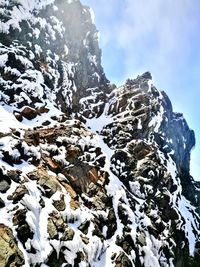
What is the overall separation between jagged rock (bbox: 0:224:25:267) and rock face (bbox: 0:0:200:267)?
12 cm

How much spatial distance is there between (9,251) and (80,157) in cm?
2778

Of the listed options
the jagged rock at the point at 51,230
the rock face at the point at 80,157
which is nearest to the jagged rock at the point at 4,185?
the rock face at the point at 80,157

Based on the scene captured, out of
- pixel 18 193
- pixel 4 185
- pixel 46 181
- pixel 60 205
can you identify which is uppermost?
pixel 46 181

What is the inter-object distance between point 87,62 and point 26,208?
8245 cm

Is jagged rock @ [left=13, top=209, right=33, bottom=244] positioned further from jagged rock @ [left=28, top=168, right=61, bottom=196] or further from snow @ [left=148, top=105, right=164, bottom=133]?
snow @ [left=148, top=105, right=164, bottom=133]

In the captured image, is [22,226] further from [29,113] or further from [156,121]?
[156,121]

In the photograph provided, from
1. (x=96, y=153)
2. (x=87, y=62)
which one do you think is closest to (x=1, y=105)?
(x=96, y=153)

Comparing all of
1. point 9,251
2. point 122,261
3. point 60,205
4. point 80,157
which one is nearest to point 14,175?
point 60,205

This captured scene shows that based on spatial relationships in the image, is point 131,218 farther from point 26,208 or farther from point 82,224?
point 26,208

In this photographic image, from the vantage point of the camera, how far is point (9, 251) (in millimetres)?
38531

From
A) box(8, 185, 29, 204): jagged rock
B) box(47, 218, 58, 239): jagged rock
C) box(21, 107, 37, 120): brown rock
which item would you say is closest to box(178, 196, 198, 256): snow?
box(21, 107, 37, 120): brown rock

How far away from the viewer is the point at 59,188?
53.1 meters

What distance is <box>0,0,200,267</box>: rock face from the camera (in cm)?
4662

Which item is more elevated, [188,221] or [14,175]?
[188,221]
